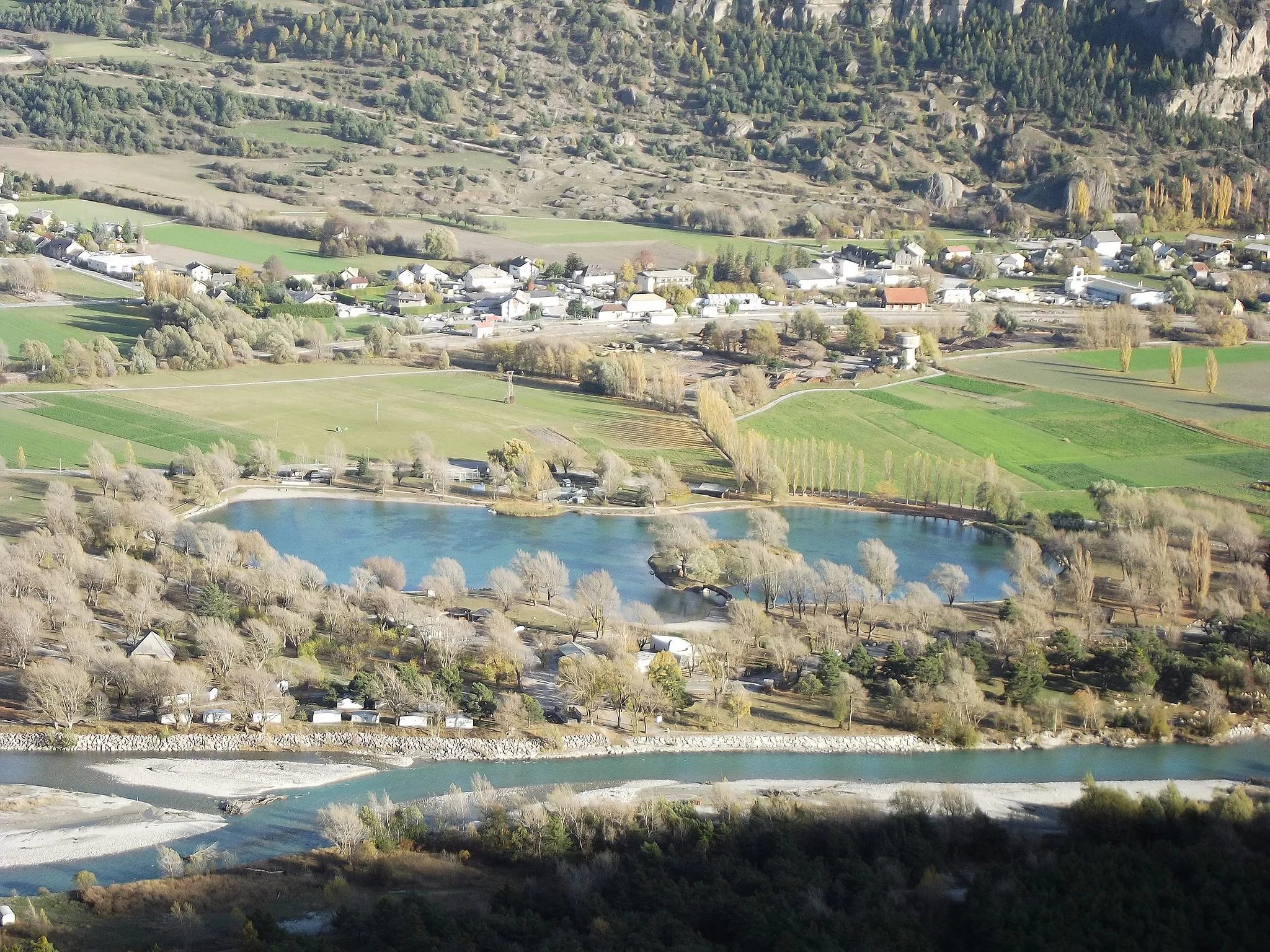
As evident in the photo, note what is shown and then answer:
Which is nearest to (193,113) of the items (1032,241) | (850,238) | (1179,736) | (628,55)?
(628,55)

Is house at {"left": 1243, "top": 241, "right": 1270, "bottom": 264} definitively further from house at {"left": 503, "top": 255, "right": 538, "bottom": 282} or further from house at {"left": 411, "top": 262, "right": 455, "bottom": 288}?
house at {"left": 411, "top": 262, "right": 455, "bottom": 288}

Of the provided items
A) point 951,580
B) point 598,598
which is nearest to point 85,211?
point 598,598

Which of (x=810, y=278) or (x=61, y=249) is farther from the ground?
(x=810, y=278)

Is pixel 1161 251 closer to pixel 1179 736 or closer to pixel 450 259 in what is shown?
pixel 450 259

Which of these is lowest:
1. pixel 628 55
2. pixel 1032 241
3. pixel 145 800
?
pixel 145 800

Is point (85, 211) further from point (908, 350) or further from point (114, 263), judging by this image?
A: point (908, 350)

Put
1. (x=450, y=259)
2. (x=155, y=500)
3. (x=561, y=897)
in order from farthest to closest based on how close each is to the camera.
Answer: (x=450, y=259) < (x=155, y=500) < (x=561, y=897)

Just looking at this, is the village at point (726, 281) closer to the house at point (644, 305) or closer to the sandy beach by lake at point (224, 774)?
the house at point (644, 305)
